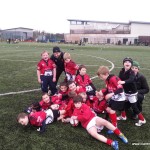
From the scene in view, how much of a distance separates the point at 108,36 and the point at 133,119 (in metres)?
78.1

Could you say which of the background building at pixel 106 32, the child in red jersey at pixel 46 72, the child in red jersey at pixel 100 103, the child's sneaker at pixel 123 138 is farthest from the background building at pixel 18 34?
the child's sneaker at pixel 123 138

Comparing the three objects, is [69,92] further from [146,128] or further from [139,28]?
[139,28]

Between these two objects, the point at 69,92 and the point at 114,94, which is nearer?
the point at 114,94

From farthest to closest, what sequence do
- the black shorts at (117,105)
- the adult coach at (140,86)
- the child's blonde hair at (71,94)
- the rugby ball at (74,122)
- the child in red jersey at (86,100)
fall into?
the child in red jersey at (86,100) < the child's blonde hair at (71,94) < the adult coach at (140,86) < the black shorts at (117,105) < the rugby ball at (74,122)

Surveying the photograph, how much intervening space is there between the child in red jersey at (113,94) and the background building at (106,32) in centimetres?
6932

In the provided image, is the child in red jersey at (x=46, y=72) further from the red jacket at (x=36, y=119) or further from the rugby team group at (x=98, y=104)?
the red jacket at (x=36, y=119)

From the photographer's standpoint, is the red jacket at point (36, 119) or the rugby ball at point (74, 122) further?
the rugby ball at point (74, 122)

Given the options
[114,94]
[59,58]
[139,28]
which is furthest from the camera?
[139,28]

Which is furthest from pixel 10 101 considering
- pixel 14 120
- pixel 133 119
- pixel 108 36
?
pixel 108 36

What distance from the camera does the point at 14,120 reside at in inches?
220

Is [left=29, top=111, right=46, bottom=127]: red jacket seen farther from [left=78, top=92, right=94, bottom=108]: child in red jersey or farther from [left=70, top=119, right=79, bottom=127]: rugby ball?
[left=78, top=92, right=94, bottom=108]: child in red jersey

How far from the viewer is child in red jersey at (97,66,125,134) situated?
532cm

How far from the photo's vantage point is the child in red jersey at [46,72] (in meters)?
7.50

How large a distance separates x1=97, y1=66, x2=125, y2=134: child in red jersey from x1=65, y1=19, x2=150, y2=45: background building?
69.3 m
